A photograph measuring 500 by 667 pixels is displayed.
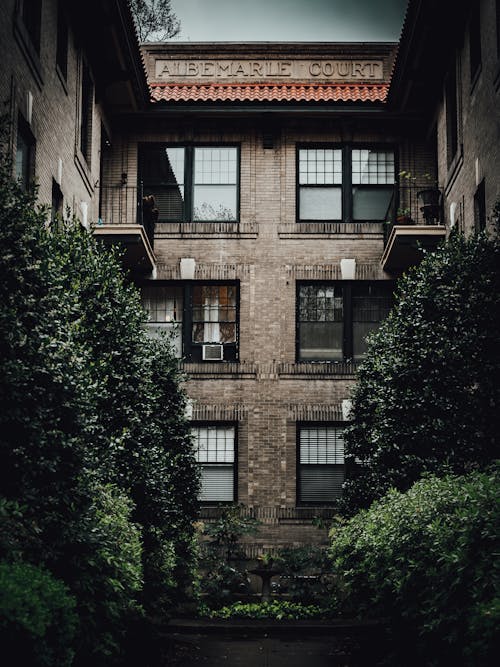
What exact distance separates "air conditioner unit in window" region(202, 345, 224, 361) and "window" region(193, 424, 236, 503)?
1.71 m

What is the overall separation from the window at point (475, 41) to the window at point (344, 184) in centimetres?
597

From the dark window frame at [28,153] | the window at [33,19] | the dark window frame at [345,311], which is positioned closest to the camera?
the dark window frame at [28,153]

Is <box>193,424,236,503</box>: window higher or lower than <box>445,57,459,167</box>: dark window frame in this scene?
lower

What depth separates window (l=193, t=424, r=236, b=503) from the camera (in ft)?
78.9

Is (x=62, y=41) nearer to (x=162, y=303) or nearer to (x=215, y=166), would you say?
(x=215, y=166)

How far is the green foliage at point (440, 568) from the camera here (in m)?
7.73

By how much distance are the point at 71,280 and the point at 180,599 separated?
751cm

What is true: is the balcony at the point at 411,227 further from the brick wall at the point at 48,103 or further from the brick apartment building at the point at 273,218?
the brick wall at the point at 48,103

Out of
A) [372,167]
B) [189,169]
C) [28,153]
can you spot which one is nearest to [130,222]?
[189,169]

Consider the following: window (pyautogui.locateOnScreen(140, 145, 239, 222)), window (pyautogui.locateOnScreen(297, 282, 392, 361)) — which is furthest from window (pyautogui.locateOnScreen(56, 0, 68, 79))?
window (pyautogui.locateOnScreen(297, 282, 392, 361))

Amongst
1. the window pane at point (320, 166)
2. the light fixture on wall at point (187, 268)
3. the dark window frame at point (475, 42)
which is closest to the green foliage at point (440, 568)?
the dark window frame at point (475, 42)

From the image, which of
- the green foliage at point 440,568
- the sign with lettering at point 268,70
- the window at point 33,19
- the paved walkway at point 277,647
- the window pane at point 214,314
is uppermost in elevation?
the sign with lettering at point 268,70

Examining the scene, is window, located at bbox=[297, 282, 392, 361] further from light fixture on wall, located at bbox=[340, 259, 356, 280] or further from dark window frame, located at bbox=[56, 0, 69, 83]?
dark window frame, located at bbox=[56, 0, 69, 83]

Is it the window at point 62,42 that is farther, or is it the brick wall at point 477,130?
the window at point 62,42
